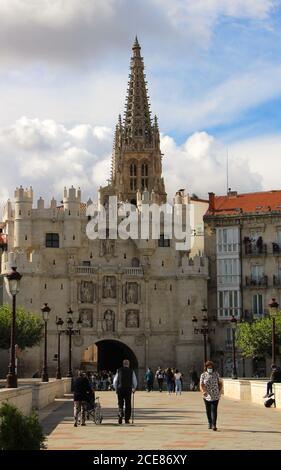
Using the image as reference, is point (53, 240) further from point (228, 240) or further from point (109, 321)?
point (228, 240)

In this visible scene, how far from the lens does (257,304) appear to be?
87125 millimetres

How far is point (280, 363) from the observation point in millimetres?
84750

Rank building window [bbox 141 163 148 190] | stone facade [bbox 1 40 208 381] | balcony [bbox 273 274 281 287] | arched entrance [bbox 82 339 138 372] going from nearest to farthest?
balcony [bbox 273 274 281 287] → stone facade [bbox 1 40 208 381] → arched entrance [bbox 82 339 138 372] → building window [bbox 141 163 148 190]

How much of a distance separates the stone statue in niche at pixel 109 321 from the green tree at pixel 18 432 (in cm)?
7284

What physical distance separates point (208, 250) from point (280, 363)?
13.0 m

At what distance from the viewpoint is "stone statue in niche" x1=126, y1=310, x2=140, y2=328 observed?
8894 cm

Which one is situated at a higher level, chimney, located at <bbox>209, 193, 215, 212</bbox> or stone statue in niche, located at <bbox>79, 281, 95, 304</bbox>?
chimney, located at <bbox>209, 193, 215, 212</bbox>

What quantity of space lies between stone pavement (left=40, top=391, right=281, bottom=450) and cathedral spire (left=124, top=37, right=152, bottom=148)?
85804mm

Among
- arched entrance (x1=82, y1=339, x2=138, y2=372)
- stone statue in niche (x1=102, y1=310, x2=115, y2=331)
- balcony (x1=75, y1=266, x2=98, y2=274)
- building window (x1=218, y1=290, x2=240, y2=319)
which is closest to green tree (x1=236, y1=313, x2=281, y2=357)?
building window (x1=218, y1=290, x2=240, y2=319)

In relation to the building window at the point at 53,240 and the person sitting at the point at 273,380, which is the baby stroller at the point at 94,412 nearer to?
the person sitting at the point at 273,380

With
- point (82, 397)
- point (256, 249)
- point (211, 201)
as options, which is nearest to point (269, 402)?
point (82, 397)

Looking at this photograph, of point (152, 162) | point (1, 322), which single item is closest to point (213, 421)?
point (1, 322)

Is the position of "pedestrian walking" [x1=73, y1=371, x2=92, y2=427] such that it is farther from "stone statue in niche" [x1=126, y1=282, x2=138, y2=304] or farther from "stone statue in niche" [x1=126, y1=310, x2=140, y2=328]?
"stone statue in niche" [x1=126, y1=282, x2=138, y2=304]
